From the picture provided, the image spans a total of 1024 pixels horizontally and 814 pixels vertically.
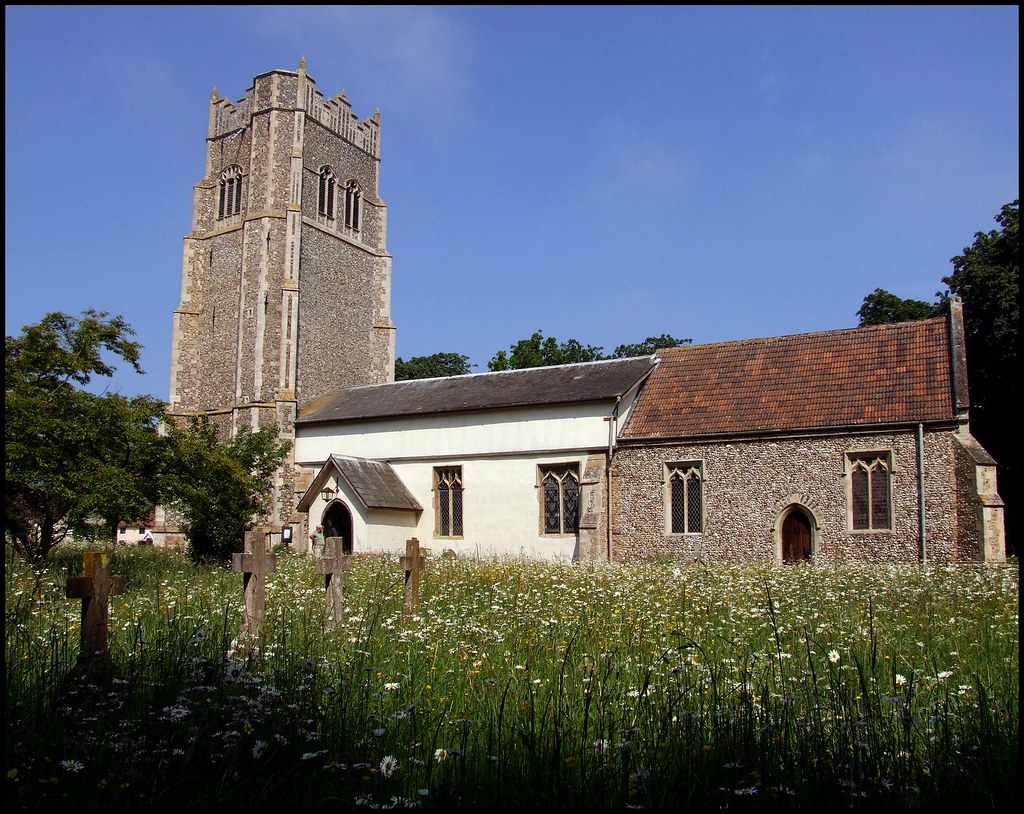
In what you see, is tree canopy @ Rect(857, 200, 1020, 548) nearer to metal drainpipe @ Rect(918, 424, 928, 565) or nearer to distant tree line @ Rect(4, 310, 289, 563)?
metal drainpipe @ Rect(918, 424, 928, 565)

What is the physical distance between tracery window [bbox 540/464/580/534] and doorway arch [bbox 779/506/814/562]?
5903mm

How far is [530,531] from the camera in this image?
26312 millimetres

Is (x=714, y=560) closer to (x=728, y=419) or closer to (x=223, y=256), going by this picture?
(x=728, y=419)

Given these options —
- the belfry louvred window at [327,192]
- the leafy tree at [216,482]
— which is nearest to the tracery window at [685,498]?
the leafy tree at [216,482]

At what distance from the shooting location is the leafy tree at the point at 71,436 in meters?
14.4

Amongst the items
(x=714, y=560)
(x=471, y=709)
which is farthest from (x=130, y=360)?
(x=714, y=560)

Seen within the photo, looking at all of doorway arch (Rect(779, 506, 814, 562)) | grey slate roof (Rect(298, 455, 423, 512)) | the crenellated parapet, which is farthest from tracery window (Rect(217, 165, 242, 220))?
doorway arch (Rect(779, 506, 814, 562))

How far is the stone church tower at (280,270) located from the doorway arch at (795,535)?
18.0 metres

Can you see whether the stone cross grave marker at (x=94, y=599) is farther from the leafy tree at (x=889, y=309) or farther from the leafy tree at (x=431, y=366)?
the leafy tree at (x=431, y=366)

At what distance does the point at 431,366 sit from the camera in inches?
2758

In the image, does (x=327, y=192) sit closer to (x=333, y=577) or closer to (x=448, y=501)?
(x=448, y=501)

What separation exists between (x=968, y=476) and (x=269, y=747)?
1983 centimetres

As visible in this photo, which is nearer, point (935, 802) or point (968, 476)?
point (935, 802)

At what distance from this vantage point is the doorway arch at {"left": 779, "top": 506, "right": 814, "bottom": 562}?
22547 millimetres
